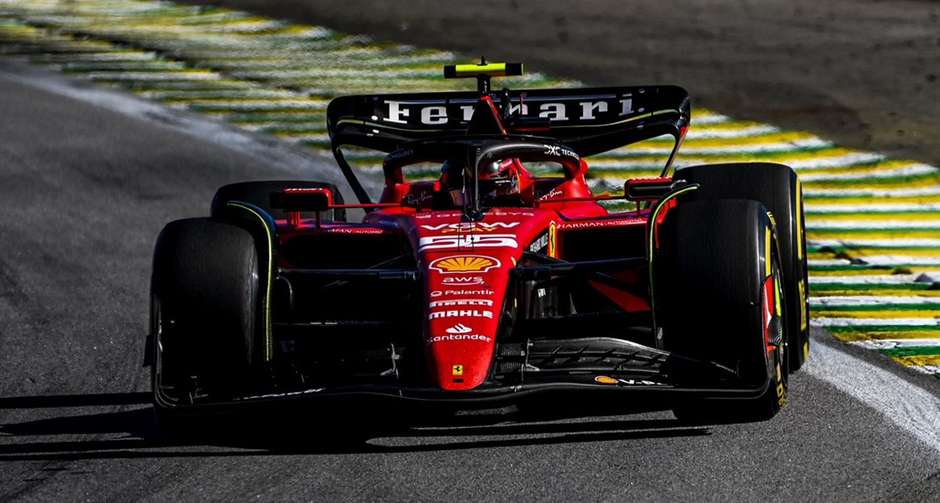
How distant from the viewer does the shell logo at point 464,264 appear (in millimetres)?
7656

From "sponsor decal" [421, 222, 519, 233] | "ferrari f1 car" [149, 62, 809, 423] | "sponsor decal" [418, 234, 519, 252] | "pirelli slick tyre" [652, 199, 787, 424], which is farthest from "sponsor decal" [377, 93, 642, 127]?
"pirelli slick tyre" [652, 199, 787, 424]

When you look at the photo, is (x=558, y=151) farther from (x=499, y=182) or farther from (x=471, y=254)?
(x=471, y=254)

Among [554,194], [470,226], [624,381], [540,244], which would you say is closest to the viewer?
[624,381]

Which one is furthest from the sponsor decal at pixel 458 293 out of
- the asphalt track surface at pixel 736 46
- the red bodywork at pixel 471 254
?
the asphalt track surface at pixel 736 46

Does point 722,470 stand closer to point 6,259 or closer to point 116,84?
point 6,259

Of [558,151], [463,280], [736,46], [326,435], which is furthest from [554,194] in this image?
[736,46]

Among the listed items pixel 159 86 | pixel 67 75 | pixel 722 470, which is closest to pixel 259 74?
pixel 159 86

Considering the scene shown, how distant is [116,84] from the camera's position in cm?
1966

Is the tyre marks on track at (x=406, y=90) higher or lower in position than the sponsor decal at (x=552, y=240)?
lower

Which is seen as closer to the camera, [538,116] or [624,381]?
[624,381]

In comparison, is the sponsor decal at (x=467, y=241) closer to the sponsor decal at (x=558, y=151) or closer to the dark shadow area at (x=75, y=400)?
the sponsor decal at (x=558, y=151)

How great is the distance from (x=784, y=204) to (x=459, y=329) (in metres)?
2.23

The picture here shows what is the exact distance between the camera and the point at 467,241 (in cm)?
797

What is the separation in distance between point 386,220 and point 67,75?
1237 cm
